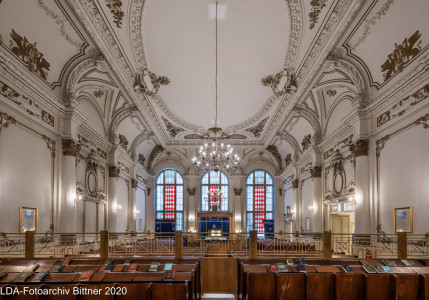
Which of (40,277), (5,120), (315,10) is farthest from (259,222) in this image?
(40,277)

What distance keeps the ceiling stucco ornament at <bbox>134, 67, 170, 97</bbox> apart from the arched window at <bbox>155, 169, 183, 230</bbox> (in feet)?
35.6

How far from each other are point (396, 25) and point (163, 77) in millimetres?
7236

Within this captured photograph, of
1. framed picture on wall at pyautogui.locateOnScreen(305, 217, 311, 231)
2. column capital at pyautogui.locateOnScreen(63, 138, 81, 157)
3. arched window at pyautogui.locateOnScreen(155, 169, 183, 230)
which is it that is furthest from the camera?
arched window at pyautogui.locateOnScreen(155, 169, 183, 230)

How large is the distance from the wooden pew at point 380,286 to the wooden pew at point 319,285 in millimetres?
570

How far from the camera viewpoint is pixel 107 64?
10086 mm

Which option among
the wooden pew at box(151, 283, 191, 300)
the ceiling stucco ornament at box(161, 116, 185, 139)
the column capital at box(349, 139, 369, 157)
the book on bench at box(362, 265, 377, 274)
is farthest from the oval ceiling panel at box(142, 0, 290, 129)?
the wooden pew at box(151, 283, 191, 300)

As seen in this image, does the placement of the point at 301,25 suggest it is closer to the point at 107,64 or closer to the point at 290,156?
the point at 107,64

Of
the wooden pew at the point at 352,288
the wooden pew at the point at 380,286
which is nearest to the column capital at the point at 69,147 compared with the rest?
the wooden pew at the point at 352,288

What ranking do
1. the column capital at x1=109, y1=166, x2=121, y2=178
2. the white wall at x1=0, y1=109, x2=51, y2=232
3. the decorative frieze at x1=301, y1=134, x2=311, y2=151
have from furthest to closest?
the decorative frieze at x1=301, y1=134, x2=311, y2=151
the column capital at x1=109, y1=166, x2=121, y2=178
the white wall at x1=0, y1=109, x2=51, y2=232

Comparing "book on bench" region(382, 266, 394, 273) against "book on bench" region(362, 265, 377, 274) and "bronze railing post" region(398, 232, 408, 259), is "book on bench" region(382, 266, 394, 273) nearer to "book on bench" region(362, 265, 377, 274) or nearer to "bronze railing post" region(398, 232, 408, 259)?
"book on bench" region(362, 265, 377, 274)

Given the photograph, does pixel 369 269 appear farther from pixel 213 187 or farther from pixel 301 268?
pixel 213 187

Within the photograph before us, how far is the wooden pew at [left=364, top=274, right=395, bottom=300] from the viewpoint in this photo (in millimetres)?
5957

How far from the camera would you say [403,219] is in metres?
8.53

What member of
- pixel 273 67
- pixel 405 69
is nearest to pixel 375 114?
pixel 405 69
